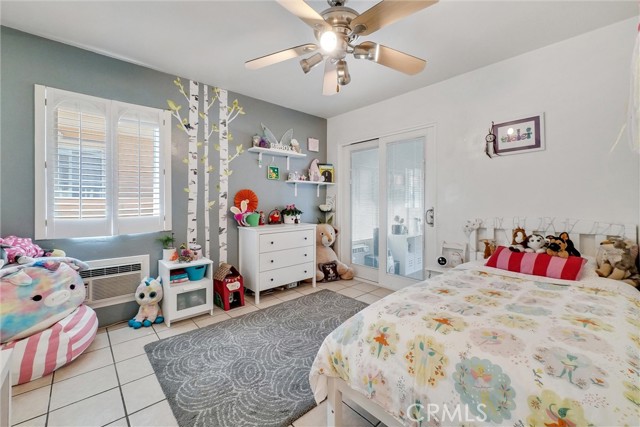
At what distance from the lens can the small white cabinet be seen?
8.37 ft

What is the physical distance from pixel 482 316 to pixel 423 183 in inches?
88.4

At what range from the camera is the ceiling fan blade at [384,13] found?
4.41 ft

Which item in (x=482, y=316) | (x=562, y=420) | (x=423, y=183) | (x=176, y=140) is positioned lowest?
(x=562, y=420)

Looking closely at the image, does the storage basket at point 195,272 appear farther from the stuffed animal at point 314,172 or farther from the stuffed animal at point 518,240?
the stuffed animal at point 518,240

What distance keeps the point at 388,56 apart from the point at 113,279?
317 cm

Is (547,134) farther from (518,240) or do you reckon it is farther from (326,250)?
(326,250)

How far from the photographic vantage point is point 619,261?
6.06 ft

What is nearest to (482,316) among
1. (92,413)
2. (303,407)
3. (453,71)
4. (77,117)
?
(303,407)

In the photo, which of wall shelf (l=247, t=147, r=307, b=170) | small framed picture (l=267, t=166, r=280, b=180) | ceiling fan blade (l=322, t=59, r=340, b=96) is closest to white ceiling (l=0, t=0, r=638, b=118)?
ceiling fan blade (l=322, t=59, r=340, b=96)

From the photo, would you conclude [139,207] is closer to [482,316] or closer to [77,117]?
[77,117]

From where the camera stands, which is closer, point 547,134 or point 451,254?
point 547,134

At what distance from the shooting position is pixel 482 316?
1251 mm

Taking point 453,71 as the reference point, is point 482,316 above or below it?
below

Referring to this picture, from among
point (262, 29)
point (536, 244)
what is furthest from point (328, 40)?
point (536, 244)
